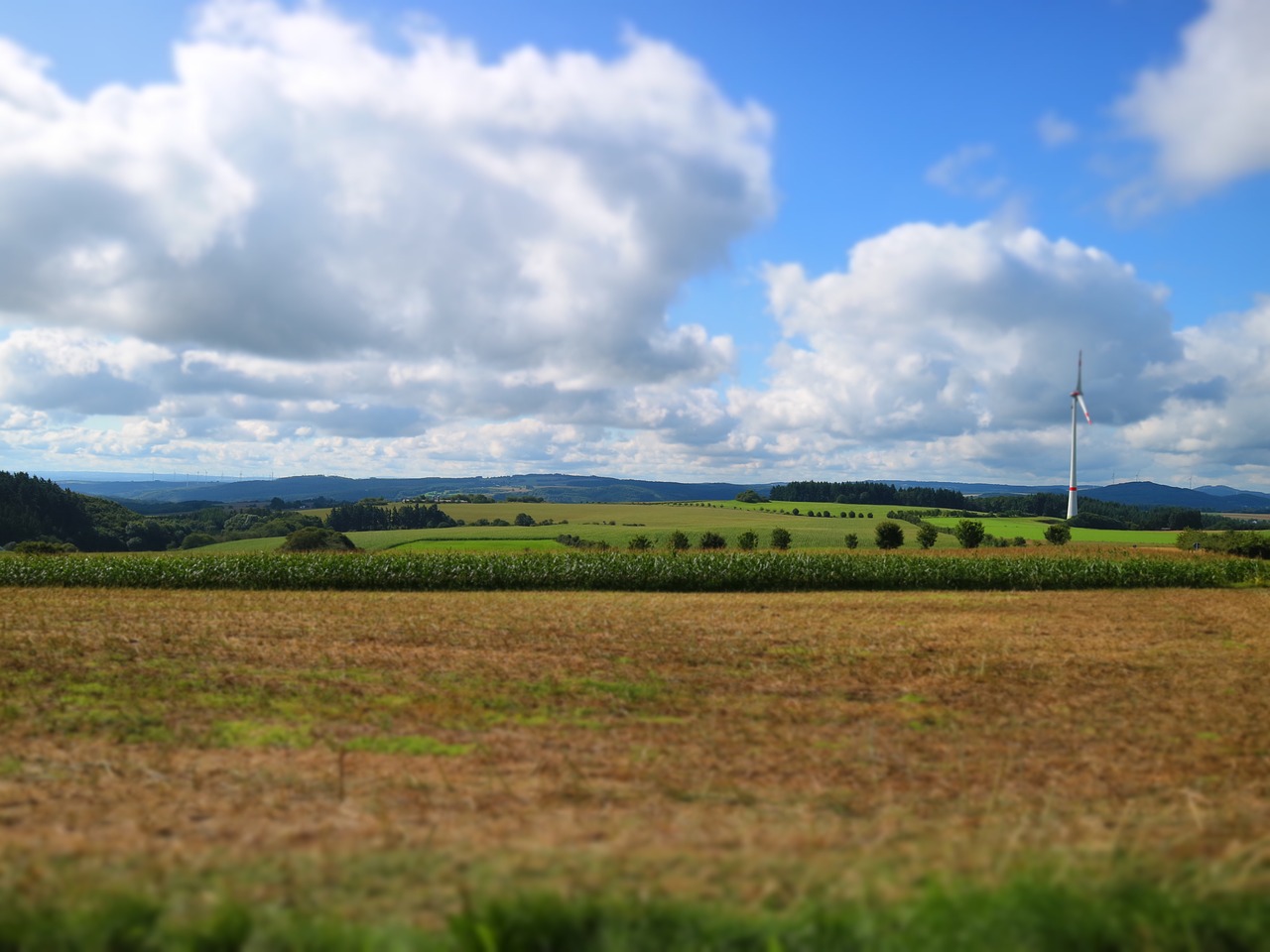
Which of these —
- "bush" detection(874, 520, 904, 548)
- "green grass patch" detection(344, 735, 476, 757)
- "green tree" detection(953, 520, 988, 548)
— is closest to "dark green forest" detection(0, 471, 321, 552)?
"bush" detection(874, 520, 904, 548)

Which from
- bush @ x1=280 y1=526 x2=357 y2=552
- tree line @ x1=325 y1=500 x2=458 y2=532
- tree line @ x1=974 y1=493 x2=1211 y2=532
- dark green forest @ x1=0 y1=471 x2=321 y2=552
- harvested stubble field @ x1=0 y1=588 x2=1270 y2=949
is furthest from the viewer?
tree line @ x1=974 y1=493 x2=1211 y2=532

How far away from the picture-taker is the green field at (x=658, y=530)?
64000 millimetres

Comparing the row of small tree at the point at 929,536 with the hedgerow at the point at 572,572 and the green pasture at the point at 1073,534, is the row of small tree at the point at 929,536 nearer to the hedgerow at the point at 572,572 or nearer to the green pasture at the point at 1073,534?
the green pasture at the point at 1073,534

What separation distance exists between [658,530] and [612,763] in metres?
66.8

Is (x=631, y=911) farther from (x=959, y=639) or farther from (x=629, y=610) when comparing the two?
(x=629, y=610)

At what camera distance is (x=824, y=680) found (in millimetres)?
14070

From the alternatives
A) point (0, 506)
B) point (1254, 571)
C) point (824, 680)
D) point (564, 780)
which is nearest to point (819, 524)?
point (1254, 571)

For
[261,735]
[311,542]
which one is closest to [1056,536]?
[311,542]

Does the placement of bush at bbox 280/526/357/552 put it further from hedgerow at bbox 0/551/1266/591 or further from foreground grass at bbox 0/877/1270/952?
foreground grass at bbox 0/877/1270/952

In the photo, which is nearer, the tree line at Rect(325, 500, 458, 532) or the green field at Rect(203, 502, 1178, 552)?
the green field at Rect(203, 502, 1178, 552)

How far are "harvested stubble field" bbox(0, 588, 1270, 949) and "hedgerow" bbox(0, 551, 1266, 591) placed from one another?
1356 cm

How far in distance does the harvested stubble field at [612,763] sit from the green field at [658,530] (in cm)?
3217

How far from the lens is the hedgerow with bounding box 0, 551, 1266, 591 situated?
33.2 metres

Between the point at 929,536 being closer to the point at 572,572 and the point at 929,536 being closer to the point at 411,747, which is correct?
the point at 572,572
